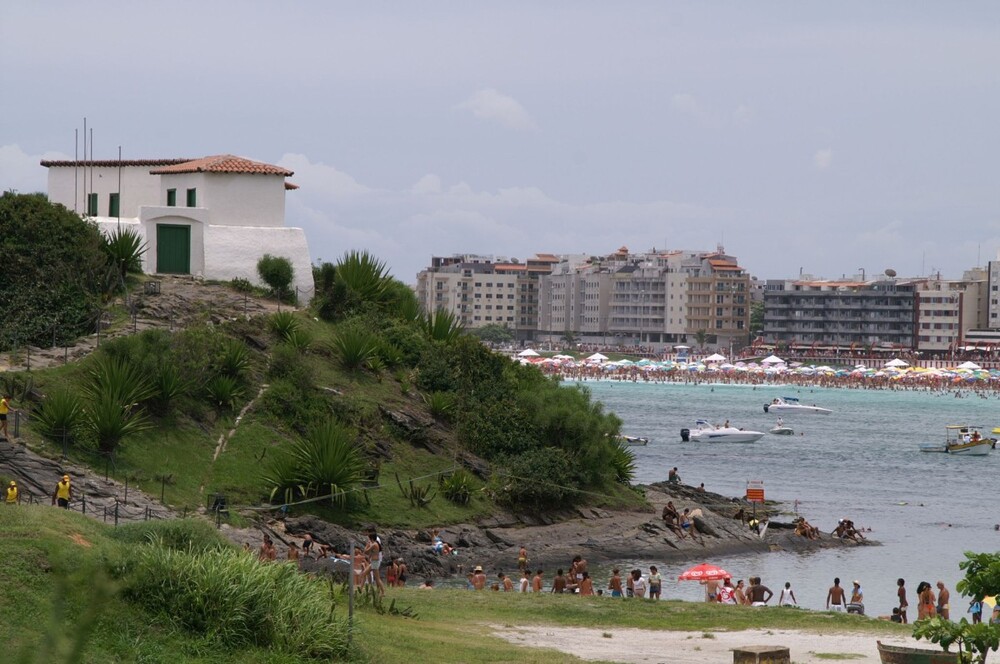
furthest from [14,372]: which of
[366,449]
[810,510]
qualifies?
[810,510]

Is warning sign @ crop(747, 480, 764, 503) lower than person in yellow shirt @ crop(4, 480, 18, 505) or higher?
lower

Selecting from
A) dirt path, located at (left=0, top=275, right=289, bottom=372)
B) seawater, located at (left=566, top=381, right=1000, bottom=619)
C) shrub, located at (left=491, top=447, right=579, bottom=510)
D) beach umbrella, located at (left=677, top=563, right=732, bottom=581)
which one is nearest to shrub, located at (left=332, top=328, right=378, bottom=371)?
dirt path, located at (left=0, top=275, right=289, bottom=372)

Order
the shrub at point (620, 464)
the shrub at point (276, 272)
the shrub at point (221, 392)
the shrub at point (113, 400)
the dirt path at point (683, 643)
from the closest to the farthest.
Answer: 1. the dirt path at point (683, 643)
2. the shrub at point (113, 400)
3. the shrub at point (221, 392)
4. the shrub at point (620, 464)
5. the shrub at point (276, 272)

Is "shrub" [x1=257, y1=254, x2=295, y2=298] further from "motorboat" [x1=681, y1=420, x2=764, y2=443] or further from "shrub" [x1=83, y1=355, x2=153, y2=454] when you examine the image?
"motorboat" [x1=681, y1=420, x2=764, y2=443]

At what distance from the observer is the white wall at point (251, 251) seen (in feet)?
162

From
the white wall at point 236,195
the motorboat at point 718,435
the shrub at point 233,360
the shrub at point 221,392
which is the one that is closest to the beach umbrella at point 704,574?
the shrub at point 221,392

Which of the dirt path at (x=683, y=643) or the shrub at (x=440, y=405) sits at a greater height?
the shrub at (x=440, y=405)

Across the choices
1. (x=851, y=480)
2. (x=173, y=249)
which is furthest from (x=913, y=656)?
(x=851, y=480)

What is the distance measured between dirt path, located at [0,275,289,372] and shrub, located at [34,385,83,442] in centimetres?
288

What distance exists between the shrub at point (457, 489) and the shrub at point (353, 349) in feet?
19.1

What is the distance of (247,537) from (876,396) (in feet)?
541

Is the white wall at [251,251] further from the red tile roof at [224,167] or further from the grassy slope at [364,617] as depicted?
the grassy slope at [364,617]

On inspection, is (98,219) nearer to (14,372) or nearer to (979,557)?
(14,372)

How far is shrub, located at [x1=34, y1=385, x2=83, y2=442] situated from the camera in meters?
36.2
